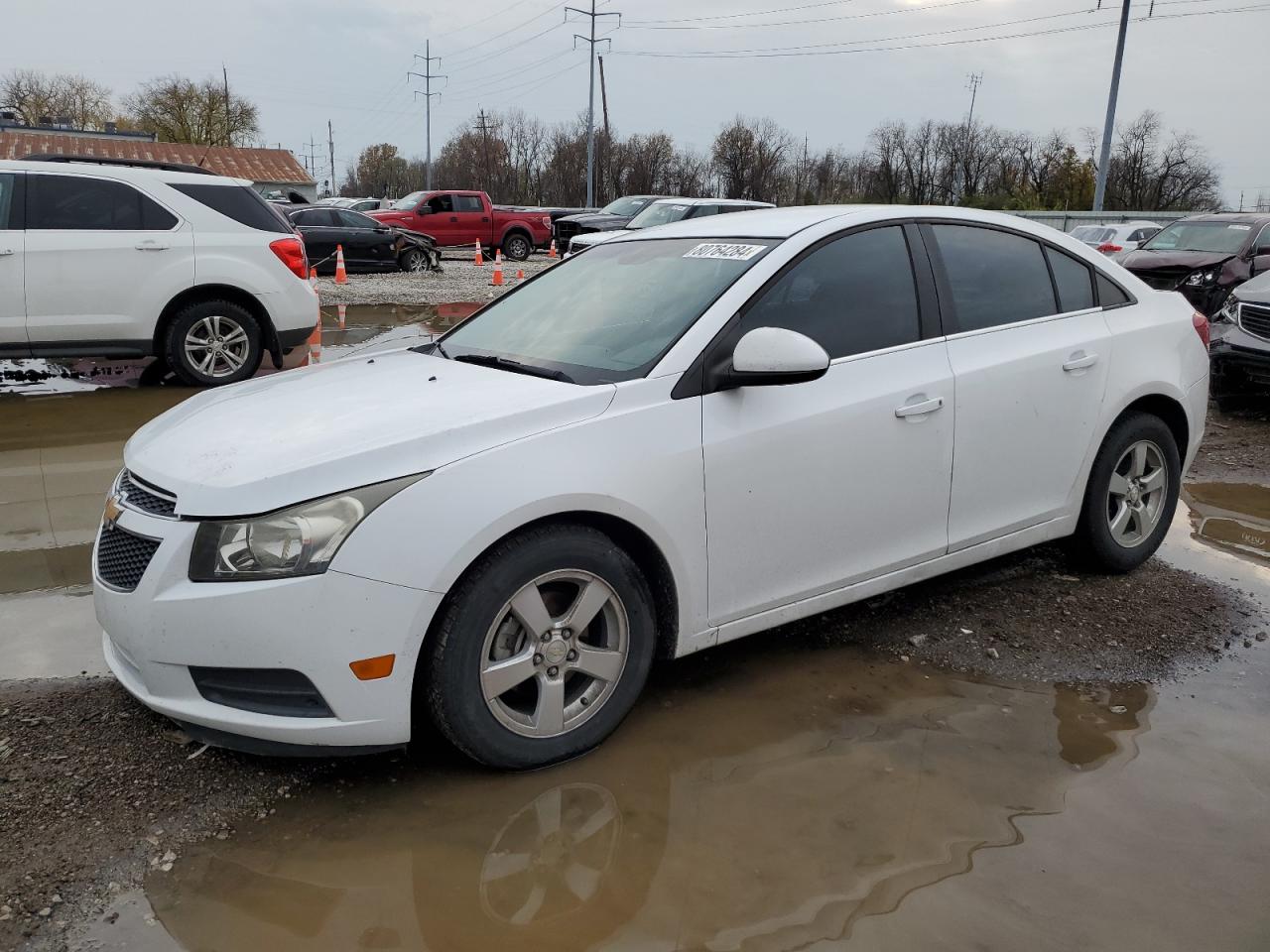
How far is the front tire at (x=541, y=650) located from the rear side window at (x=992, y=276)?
1809 millimetres

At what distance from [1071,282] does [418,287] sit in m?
15.8

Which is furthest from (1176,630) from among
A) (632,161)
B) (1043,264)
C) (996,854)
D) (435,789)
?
(632,161)

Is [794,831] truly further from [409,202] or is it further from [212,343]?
[409,202]

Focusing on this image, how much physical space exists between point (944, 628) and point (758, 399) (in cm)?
147

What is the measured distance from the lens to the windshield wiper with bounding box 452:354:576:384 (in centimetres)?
A: 328

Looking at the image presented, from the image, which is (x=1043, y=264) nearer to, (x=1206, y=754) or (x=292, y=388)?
(x=1206, y=754)

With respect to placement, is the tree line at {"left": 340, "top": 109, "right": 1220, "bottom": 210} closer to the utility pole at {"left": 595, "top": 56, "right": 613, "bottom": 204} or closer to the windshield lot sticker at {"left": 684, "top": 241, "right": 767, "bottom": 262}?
the utility pole at {"left": 595, "top": 56, "right": 613, "bottom": 204}

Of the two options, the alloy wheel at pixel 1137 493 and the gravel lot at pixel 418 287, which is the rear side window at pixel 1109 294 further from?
the gravel lot at pixel 418 287

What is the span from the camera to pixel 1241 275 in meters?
12.6

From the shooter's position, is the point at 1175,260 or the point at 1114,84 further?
the point at 1114,84

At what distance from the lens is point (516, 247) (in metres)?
27.3

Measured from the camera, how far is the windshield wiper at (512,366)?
328 cm

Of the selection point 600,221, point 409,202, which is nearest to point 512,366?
point 600,221

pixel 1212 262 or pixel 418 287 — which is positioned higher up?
pixel 1212 262
